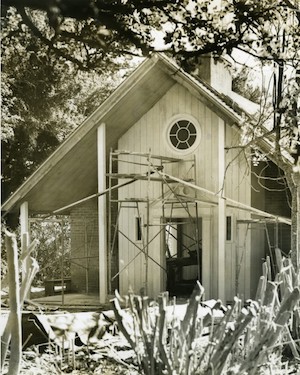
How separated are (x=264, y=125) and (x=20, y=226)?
5258 mm

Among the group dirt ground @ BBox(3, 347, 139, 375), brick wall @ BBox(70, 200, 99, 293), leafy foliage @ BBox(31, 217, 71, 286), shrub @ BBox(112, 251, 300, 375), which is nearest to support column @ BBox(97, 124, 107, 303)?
brick wall @ BBox(70, 200, 99, 293)

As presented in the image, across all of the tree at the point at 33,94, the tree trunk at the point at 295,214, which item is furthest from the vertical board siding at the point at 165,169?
the tree trunk at the point at 295,214

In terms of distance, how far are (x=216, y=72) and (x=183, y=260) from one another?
5.90 m

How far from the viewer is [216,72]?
784 cm

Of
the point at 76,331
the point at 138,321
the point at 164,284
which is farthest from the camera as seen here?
the point at 164,284

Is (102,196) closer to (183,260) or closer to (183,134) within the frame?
(183,134)

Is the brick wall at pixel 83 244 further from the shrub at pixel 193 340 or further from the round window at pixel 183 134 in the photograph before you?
the shrub at pixel 193 340

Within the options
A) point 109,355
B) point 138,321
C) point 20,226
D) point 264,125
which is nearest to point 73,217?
point 20,226

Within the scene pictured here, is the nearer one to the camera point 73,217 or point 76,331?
point 76,331

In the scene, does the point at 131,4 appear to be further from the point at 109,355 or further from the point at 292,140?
the point at 109,355

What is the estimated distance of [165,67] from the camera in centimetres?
958

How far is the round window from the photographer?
10828mm

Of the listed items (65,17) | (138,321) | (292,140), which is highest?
(65,17)

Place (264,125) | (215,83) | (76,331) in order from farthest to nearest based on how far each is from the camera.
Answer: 1. (215,83)
2. (264,125)
3. (76,331)
